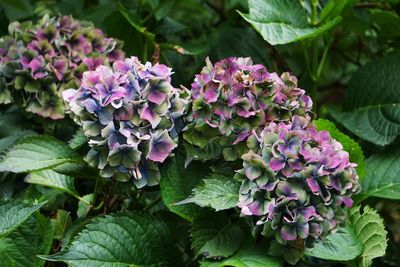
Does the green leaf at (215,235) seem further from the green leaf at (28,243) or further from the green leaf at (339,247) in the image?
the green leaf at (28,243)

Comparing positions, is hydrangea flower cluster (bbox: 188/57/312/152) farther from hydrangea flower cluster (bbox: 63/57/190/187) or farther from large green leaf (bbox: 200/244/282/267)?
large green leaf (bbox: 200/244/282/267)

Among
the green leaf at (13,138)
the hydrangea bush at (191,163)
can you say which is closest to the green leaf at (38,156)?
the hydrangea bush at (191,163)

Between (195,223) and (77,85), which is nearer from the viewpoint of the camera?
(195,223)

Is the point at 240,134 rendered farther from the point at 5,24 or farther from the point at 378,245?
Result: the point at 5,24

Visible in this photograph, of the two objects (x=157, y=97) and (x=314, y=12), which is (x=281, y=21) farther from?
(x=157, y=97)

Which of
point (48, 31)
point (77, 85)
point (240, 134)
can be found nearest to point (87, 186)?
point (77, 85)

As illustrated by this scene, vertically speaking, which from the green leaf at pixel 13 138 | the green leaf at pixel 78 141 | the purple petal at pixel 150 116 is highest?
the purple petal at pixel 150 116
